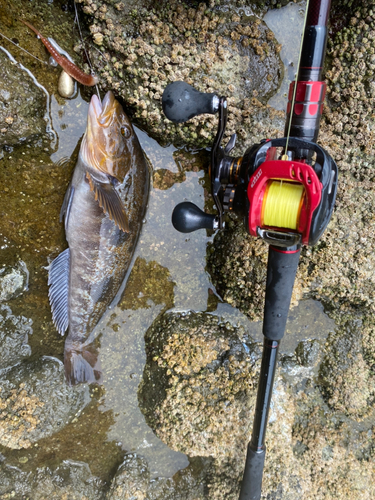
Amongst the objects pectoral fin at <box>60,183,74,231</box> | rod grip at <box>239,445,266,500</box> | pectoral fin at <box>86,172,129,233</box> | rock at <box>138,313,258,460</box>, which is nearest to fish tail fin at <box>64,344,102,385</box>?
rock at <box>138,313,258,460</box>

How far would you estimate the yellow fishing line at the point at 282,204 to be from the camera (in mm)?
1938

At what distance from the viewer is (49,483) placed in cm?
329

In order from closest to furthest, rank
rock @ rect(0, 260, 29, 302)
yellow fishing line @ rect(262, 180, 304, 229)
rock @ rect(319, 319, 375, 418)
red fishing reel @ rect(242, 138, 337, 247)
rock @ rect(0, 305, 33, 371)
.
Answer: red fishing reel @ rect(242, 138, 337, 247)
yellow fishing line @ rect(262, 180, 304, 229)
rock @ rect(0, 260, 29, 302)
rock @ rect(0, 305, 33, 371)
rock @ rect(319, 319, 375, 418)

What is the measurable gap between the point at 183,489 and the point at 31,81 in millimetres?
4036

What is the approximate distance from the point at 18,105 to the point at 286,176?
223 centimetres

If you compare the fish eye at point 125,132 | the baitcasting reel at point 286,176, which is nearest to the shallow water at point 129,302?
the fish eye at point 125,132

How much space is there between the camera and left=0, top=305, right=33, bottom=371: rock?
10.6 feet

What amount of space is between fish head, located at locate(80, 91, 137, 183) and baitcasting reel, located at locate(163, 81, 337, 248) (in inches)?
34.6

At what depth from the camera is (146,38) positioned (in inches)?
107

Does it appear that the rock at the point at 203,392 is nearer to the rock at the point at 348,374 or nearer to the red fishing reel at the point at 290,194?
the rock at the point at 348,374

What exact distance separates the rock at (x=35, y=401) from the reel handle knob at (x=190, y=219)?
204cm

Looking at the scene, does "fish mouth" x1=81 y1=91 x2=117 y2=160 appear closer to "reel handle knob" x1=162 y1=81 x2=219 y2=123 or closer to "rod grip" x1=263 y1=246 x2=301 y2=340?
"reel handle knob" x1=162 y1=81 x2=219 y2=123

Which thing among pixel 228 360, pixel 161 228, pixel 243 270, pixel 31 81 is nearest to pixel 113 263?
pixel 161 228

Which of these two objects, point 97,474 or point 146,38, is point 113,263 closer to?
point 146,38
